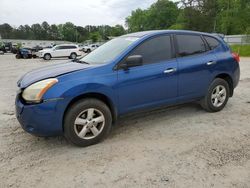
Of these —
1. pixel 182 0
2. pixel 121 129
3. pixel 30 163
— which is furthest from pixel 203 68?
pixel 182 0

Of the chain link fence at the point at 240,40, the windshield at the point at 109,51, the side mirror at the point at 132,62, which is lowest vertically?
the side mirror at the point at 132,62

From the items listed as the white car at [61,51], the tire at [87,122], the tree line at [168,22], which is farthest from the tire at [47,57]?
the tire at [87,122]

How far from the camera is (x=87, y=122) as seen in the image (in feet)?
11.4

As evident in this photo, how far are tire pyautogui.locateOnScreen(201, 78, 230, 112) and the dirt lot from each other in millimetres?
264

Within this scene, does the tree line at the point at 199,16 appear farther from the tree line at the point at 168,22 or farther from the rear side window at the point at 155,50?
the rear side window at the point at 155,50

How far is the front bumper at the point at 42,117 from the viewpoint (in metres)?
3.19

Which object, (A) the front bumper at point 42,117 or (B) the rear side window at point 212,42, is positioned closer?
(A) the front bumper at point 42,117

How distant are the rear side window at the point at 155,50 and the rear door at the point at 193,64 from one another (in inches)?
8.9

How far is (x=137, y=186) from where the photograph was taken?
2635mm

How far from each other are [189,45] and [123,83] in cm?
165

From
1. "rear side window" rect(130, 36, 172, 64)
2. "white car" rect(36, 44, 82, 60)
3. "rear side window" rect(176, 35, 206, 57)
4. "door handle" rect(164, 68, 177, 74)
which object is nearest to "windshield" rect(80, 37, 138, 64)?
"rear side window" rect(130, 36, 172, 64)

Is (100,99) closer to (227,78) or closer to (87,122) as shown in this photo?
(87,122)

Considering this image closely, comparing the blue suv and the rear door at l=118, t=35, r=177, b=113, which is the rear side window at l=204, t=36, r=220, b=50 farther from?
the rear door at l=118, t=35, r=177, b=113

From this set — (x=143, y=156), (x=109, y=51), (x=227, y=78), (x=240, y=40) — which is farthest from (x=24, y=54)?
(x=143, y=156)
